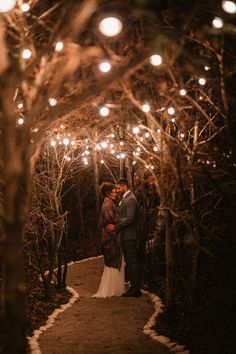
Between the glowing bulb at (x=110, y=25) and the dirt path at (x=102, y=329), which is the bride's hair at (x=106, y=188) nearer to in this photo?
the dirt path at (x=102, y=329)

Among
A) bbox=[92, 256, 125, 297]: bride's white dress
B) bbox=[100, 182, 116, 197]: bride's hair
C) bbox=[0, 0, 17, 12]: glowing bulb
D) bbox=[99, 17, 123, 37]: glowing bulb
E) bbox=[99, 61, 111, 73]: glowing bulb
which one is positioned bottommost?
bbox=[92, 256, 125, 297]: bride's white dress

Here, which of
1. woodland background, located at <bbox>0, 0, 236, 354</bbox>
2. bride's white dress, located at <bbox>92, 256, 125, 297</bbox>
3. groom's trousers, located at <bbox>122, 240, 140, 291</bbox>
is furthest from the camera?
bride's white dress, located at <bbox>92, 256, 125, 297</bbox>

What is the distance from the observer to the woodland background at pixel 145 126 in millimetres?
4402

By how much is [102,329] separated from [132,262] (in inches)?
103

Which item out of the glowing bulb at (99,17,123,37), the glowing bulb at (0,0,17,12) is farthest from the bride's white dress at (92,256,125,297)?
the glowing bulb at (0,0,17,12)

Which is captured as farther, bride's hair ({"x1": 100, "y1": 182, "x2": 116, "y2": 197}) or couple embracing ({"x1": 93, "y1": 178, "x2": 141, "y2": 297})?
bride's hair ({"x1": 100, "y1": 182, "x2": 116, "y2": 197})

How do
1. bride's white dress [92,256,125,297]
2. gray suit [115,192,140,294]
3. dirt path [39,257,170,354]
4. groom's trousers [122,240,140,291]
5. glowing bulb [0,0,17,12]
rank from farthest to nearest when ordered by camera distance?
bride's white dress [92,256,125,297], gray suit [115,192,140,294], groom's trousers [122,240,140,291], dirt path [39,257,170,354], glowing bulb [0,0,17,12]

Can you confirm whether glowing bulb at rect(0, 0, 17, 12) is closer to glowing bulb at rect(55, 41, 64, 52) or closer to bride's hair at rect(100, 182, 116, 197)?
glowing bulb at rect(55, 41, 64, 52)

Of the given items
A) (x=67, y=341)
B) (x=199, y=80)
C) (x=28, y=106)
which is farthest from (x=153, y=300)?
(x=28, y=106)

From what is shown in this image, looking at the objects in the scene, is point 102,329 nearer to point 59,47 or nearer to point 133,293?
point 133,293

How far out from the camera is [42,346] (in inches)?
270

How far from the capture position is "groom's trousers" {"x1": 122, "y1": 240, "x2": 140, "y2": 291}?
10180 millimetres

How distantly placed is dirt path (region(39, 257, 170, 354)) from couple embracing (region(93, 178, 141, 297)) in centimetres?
39

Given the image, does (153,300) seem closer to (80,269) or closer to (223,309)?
(223,309)
